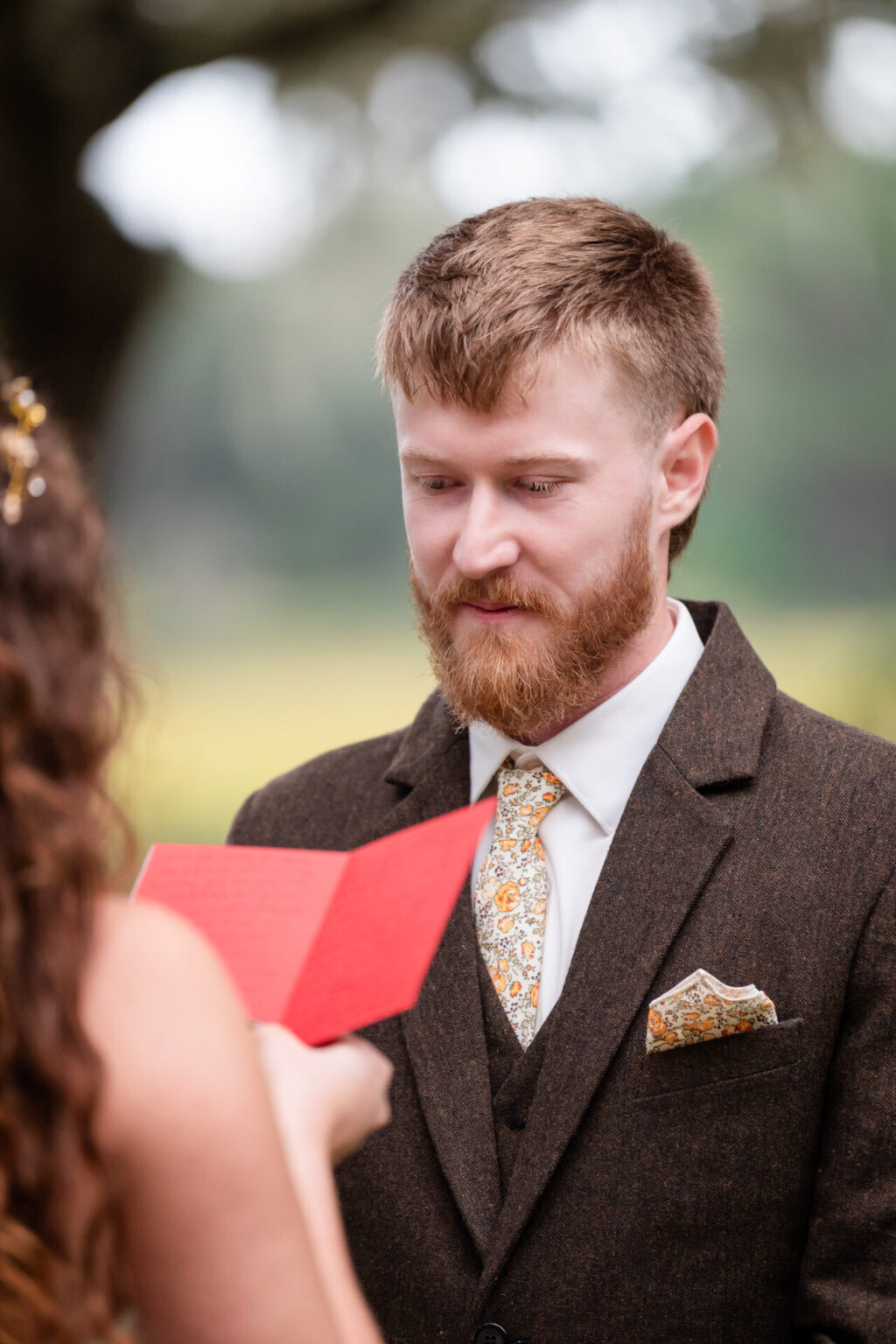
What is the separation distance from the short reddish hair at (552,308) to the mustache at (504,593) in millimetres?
201

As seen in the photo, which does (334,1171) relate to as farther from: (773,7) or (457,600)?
(773,7)

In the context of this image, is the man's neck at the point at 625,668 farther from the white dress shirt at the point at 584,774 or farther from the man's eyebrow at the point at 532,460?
the man's eyebrow at the point at 532,460

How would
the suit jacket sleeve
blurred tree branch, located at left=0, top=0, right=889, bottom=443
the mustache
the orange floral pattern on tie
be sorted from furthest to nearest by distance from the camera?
blurred tree branch, located at left=0, top=0, right=889, bottom=443 → the mustache → the orange floral pattern on tie → the suit jacket sleeve

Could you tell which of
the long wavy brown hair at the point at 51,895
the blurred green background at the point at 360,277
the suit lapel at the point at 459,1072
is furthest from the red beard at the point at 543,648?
the blurred green background at the point at 360,277

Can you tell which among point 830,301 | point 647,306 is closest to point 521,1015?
point 647,306

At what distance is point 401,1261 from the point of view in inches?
52.9

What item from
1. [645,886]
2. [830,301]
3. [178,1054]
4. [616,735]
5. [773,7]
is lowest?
[645,886]

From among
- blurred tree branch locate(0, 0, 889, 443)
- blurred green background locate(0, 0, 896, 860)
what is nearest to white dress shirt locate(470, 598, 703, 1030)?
blurred green background locate(0, 0, 896, 860)

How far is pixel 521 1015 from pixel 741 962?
24 centimetres

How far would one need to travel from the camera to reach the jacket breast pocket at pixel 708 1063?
1.29 metres

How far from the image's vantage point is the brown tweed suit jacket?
1270mm

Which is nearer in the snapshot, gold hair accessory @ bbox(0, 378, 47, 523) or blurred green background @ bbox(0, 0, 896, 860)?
gold hair accessory @ bbox(0, 378, 47, 523)

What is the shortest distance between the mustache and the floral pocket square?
1.49 feet

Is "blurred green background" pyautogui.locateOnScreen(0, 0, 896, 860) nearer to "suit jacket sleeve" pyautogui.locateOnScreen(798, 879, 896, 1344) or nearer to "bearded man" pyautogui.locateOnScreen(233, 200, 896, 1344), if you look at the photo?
"bearded man" pyautogui.locateOnScreen(233, 200, 896, 1344)
